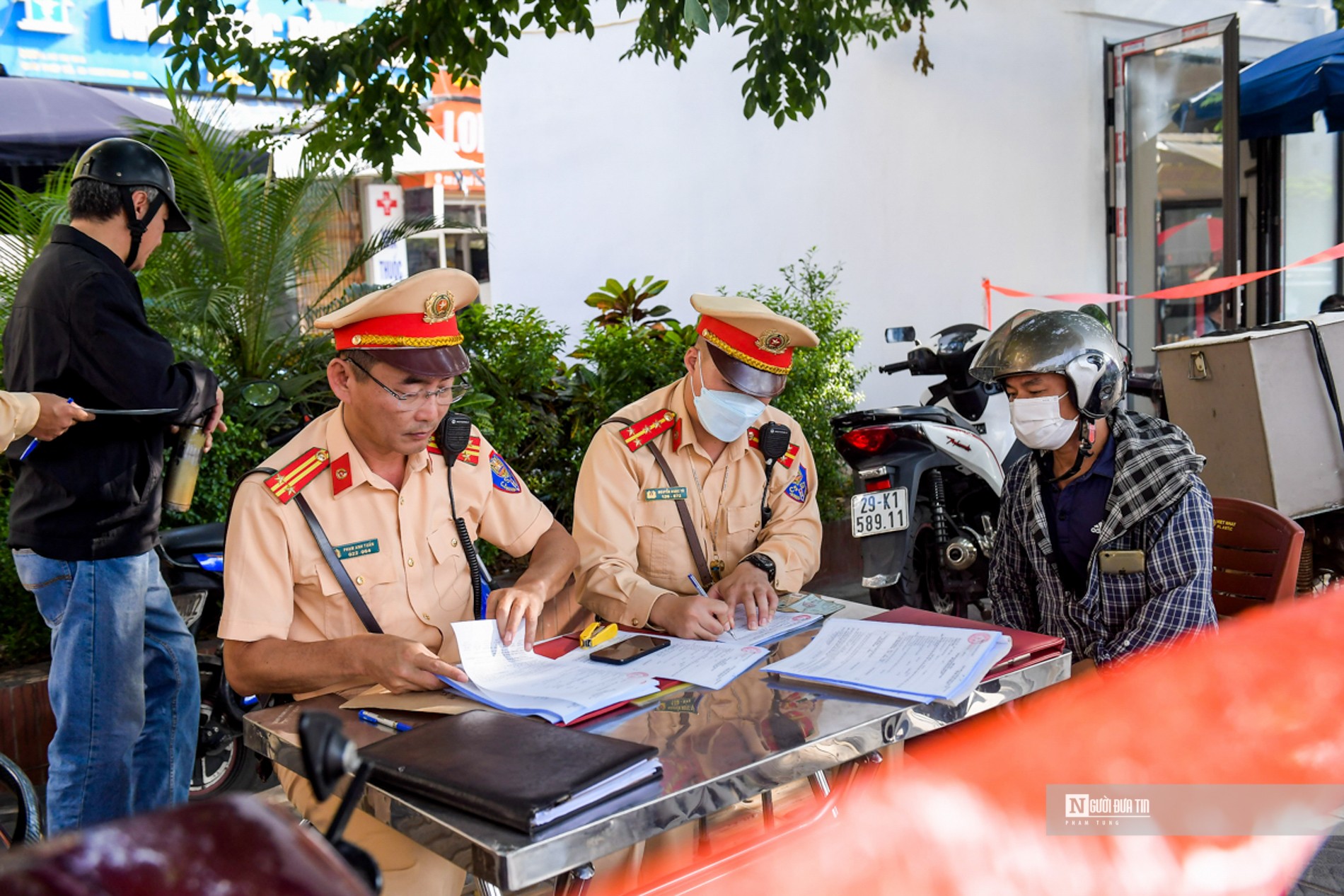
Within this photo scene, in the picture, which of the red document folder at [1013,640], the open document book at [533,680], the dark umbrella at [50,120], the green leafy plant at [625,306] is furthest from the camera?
the dark umbrella at [50,120]

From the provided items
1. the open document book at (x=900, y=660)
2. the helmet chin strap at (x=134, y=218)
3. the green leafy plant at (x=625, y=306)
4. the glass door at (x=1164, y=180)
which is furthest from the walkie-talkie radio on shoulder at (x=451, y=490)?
the glass door at (x=1164, y=180)

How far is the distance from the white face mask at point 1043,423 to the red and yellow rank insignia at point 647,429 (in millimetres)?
896

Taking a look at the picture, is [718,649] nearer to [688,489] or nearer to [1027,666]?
[1027,666]

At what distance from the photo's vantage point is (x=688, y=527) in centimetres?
295

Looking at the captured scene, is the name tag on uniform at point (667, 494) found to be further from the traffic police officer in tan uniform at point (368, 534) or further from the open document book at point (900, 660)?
the open document book at point (900, 660)

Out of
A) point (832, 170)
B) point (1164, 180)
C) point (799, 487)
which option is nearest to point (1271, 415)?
point (799, 487)

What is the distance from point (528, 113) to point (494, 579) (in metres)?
4.54

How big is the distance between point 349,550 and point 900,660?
1.14 meters

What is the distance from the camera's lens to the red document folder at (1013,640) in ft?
6.77

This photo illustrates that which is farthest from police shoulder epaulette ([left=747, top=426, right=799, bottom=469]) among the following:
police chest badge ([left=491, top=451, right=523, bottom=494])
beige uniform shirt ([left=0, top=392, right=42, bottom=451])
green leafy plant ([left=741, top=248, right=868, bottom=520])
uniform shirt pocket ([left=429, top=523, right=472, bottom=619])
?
green leafy plant ([left=741, top=248, right=868, bottom=520])

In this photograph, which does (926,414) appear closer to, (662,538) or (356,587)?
(662,538)

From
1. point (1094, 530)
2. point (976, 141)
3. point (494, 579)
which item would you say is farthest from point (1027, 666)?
point (976, 141)

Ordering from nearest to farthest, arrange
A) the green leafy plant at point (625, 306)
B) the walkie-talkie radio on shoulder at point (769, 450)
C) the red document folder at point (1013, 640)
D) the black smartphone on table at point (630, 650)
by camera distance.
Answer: the red document folder at point (1013, 640)
the black smartphone on table at point (630, 650)
the walkie-talkie radio on shoulder at point (769, 450)
the green leafy plant at point (625, 306)

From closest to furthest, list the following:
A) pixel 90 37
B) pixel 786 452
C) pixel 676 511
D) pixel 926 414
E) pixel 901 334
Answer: pixel 676 511 < pixel 786 452 < pixel 926 414 < pixel 901 334 < pixel 90 37
